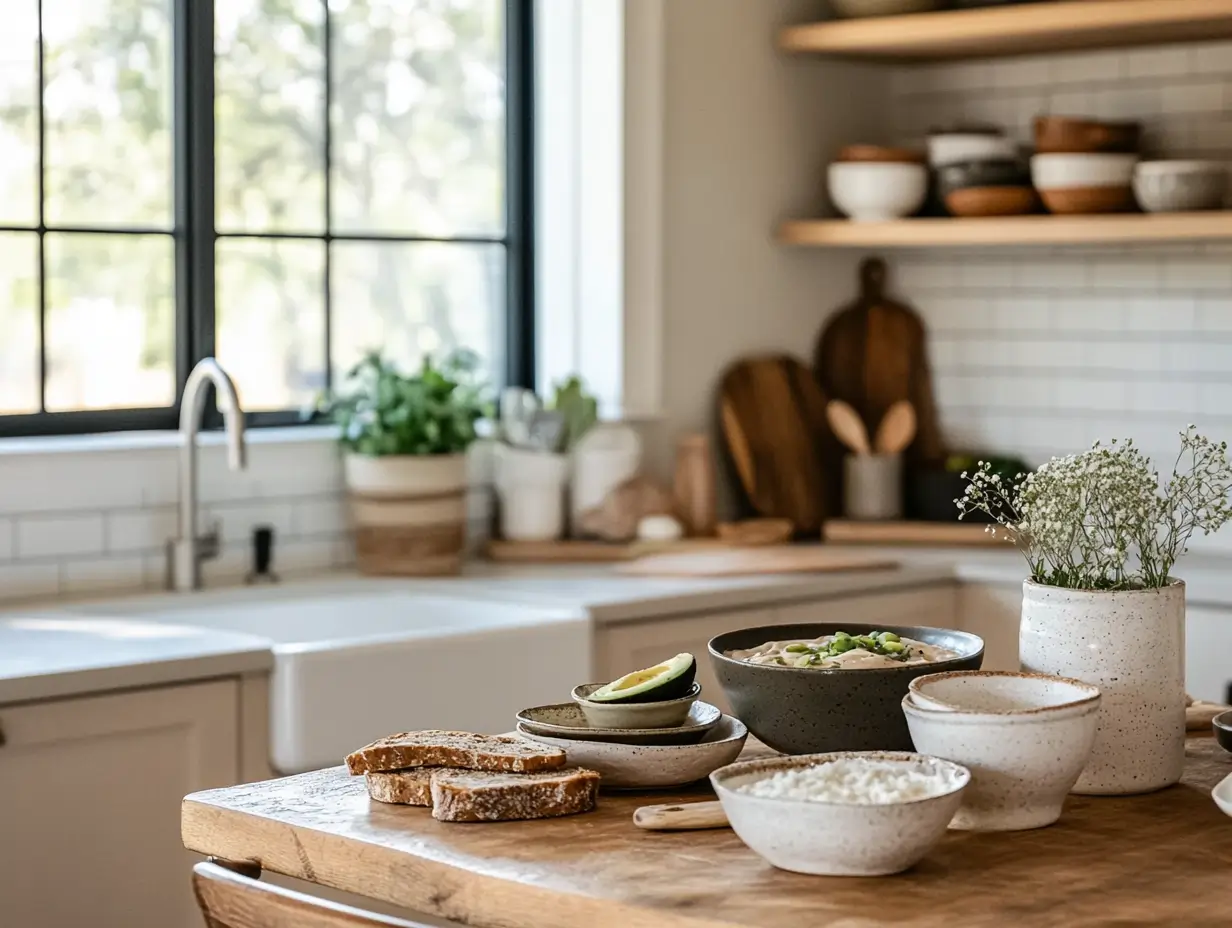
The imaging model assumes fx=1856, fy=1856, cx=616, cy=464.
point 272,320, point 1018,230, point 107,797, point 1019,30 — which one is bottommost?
point 107,797

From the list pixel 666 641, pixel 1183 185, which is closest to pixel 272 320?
pixel 666 641

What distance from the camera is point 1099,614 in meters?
1.95

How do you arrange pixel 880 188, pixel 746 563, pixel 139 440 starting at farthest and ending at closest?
pixel 880 188 < pixel 746 563 < pixel 139 440

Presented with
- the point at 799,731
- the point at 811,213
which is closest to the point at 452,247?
the point at 811,213

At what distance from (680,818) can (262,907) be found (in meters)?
0.41

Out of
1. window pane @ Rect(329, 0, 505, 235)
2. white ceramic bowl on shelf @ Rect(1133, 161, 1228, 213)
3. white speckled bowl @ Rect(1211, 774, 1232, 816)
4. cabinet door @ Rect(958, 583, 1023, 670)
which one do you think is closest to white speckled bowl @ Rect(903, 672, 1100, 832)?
white speckled bowl @ Rect(1211, 774, 1232, 816)

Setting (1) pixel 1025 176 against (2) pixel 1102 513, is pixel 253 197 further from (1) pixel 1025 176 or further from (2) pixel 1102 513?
(2) pixel 1102 513

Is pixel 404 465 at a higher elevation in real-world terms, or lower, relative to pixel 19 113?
lower

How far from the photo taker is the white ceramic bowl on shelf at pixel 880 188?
4797mm

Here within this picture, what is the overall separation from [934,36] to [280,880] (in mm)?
2615

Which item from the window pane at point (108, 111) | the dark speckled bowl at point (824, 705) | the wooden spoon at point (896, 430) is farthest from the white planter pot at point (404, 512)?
the dark speckled bowl at point (824, 705)

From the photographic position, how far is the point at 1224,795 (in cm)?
188

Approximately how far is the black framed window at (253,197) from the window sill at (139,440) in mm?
41

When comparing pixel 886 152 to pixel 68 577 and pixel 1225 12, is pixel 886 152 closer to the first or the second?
pixel 1225 12
